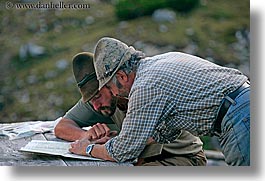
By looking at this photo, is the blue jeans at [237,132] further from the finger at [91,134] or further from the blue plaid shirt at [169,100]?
the finger at [91,134]

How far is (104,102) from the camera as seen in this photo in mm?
3039

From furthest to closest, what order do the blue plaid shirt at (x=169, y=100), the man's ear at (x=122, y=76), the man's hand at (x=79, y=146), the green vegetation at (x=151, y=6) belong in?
the green vegetation at (x=151, y=6) < the man's hand at (x=79, y=146) < the man's ear at (x=122, y=76) < the blue plaid shirt at (x=169, y=100)

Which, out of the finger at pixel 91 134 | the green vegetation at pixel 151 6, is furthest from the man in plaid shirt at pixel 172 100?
the green vegetation at pixel 151 6

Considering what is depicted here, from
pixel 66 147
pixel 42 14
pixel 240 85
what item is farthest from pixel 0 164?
pixel 240 85

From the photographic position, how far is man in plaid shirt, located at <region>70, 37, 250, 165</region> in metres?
2.77

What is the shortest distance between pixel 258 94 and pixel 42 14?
1.17 metres

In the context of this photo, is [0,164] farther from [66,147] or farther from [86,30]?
[86,30]

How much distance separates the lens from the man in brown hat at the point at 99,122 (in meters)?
3.01

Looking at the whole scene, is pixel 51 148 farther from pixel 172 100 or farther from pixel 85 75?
pixel 172 100

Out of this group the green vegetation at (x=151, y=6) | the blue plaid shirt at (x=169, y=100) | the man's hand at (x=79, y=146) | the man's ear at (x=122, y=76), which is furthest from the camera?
the green vegetation at (x=151, y=6)

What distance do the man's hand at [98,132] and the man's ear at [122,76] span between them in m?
0.29

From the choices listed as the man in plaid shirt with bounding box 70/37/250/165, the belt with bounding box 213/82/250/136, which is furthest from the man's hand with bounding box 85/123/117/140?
the belt with bounding box 213/82/250/136

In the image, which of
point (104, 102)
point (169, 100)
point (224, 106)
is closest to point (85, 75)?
point (104, 102)

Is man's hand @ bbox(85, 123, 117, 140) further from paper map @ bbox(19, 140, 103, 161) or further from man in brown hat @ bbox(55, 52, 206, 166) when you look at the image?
paper map @ bbox(19, 140, 103, 161)
